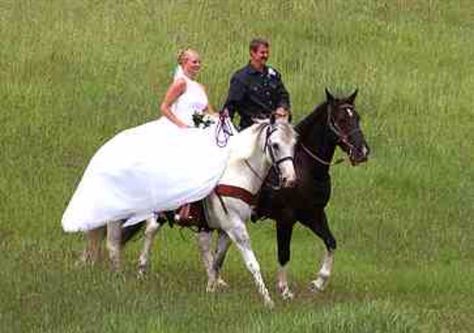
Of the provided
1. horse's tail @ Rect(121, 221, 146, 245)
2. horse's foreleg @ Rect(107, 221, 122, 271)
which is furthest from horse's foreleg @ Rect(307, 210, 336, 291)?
horse's foreleg @ Rect(107, 221, 122, 271)

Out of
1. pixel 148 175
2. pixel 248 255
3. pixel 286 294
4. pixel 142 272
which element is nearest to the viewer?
pixel 248 255

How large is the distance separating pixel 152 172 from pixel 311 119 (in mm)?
1894

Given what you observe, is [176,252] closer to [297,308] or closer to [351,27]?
[297,308]

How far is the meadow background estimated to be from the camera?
10.3m

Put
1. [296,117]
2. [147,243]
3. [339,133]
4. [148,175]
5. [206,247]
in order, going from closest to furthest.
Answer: [148,175] → [339,133] → [206,247] → [147,243] → [296,117]

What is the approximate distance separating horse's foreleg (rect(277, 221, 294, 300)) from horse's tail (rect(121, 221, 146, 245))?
159cm

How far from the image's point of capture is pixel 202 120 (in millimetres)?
12156

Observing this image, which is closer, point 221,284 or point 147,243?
point 221,284

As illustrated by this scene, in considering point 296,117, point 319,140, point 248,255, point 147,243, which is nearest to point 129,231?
point 147,243

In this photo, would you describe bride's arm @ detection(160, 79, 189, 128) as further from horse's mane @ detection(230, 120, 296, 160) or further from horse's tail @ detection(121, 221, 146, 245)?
horse's tail @ detection(121, 221, 146, 245)

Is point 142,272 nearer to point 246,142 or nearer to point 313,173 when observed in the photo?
point 246,142

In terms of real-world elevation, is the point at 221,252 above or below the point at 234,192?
below

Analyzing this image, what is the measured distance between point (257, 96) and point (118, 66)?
1002 cm

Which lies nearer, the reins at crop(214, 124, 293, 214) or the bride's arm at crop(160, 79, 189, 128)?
the reins at crop(214, 124, 293, 214)
